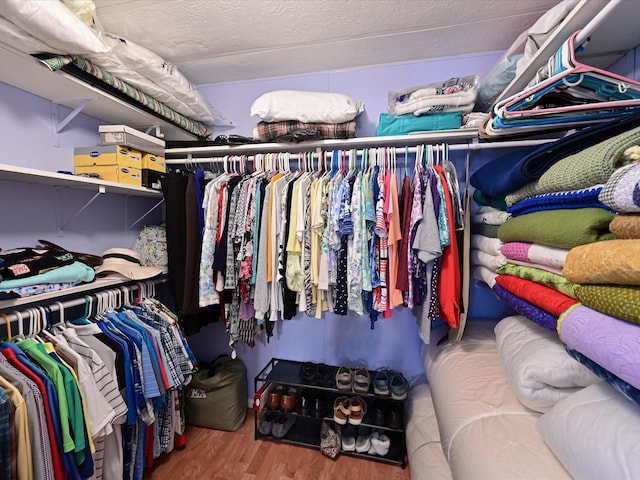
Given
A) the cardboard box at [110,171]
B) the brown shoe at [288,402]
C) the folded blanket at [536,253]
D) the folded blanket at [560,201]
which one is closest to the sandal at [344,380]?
the brown shoe at [288,402]

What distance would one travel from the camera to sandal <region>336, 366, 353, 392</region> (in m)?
1.73

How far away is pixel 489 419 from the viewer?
96 centimetres

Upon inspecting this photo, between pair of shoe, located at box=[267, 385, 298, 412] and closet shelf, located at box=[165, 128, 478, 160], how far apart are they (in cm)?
157

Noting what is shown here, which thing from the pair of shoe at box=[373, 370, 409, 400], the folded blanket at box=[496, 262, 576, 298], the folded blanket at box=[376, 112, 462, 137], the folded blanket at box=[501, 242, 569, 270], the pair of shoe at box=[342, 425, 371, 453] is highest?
the folded blanket at box=[376, 112, 462, 137]

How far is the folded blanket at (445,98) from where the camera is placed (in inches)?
55.0

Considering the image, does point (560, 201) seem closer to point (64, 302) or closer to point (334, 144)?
point (334, 144)

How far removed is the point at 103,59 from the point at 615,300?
76.9 inches

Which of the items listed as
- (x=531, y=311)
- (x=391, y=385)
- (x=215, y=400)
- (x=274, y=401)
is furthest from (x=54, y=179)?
(x=391, y=385)

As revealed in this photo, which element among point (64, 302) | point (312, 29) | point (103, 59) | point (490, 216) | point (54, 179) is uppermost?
point (312, 29)

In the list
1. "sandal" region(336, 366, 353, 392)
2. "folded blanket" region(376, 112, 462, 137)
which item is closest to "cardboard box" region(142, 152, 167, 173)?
"folded blanket" region(376, 112, 462, 137)

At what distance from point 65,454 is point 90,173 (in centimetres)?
125

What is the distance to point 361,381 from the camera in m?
1.73

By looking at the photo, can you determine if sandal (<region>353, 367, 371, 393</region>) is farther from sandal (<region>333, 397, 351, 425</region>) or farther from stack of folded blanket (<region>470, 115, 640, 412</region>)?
stack of folded blanket (<region>470, 115, 640, 412</region>)

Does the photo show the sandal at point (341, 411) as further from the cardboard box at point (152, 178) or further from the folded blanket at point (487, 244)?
the cardboard box at point (152, 178)
